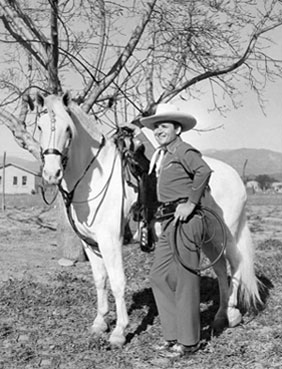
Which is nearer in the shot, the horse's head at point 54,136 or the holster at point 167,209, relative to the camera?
the horse's head at point 54,136

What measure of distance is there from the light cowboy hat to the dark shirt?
0.46 feet

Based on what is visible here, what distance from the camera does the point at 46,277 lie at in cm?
726

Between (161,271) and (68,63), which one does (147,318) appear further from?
(68,63)

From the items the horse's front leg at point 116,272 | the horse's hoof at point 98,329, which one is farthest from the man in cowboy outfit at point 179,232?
the horse's hoof at point 98,329

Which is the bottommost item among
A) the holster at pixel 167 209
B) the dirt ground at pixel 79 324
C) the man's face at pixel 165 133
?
the dirt ground at pixel 79 324

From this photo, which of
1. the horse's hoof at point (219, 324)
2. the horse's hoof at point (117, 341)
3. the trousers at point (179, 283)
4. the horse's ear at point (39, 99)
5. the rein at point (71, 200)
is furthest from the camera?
the horse's hoof at point (219, 324)

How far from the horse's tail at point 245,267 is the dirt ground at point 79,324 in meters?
0.27

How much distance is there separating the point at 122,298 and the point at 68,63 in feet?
16.8

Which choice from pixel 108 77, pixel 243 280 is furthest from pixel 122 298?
pixel 108 77

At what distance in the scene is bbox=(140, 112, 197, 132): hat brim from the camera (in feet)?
13.9

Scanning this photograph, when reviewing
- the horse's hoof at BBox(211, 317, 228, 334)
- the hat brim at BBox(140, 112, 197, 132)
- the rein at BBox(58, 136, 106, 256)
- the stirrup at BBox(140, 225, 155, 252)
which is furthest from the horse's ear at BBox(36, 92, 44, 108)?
the horse's hoof at BBox(211, 317, 228, 334)

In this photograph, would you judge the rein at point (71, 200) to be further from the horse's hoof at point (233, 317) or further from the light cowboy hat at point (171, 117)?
the horse's hoof at point (233, 317)

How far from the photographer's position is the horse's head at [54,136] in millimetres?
4109

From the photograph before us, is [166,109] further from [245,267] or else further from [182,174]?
[245,267]
